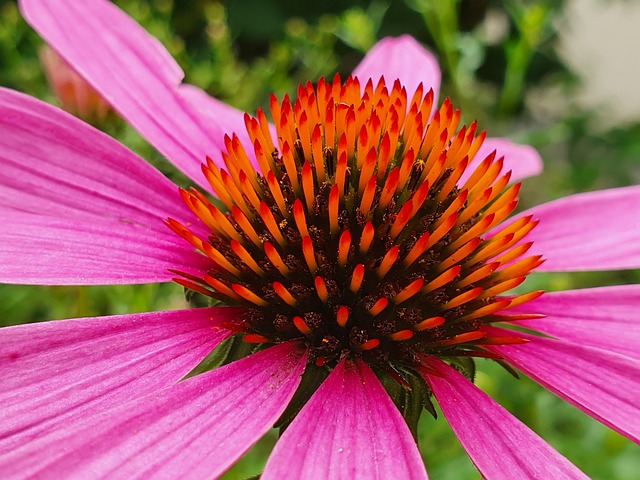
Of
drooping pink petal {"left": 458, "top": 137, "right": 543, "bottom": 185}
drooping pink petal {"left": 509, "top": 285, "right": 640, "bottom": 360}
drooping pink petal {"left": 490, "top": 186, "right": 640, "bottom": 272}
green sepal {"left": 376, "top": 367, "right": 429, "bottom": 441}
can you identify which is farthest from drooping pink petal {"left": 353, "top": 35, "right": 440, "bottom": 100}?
green sepal {"left": 376, "top": 367, "right": 429, "bottom": 441}

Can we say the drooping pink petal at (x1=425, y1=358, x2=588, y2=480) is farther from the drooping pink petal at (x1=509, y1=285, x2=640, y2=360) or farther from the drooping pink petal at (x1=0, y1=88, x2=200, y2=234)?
the drooping pink petal at (x1=0, y1=88, x2=200, y2=234)

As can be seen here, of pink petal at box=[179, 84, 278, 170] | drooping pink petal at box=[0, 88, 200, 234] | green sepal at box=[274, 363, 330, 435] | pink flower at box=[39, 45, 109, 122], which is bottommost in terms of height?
green sepal at box=[274, 363, 330, 435]

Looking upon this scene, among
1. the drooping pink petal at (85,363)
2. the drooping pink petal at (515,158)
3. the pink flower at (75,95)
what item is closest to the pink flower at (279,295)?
the drooping pink petal at (85,363)

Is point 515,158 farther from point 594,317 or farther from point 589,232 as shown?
point 594,317

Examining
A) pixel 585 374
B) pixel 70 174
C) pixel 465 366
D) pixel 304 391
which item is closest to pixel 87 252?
pixel 70 174

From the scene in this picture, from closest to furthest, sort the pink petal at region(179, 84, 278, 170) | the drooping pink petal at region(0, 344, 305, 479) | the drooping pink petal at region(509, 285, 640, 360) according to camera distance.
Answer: the drooping pink petal at region(0, 344, 305, 479)
the drooping pink petal at region(509, 285, 640, 360)
the pink petal at region(179, 84, 278, 170)

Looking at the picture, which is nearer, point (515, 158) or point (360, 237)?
point (360, 237)

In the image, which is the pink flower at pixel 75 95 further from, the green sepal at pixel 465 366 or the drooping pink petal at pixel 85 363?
the green sepal at pixel 465 366
